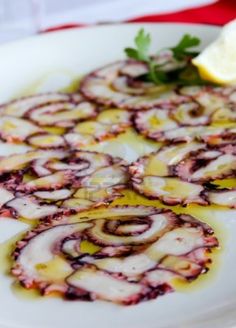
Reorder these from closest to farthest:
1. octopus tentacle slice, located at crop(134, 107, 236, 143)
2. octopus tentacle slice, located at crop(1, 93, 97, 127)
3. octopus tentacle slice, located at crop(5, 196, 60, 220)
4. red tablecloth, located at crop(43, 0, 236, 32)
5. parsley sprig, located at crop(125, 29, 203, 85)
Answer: octopus tentacle slice, located at crop(5, 196, 60, 220) → octopus tentacle slice, located at crop(134, 107, 236, 143) → octopus tentacle slice, located at crop(1, 93, 97, 127) → parsley sprig, located at crop(125, 29, 203, 85) → red tablecloth, located at crop(43, 0, 236, 32)

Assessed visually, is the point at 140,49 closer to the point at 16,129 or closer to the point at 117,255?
the point at 16,129

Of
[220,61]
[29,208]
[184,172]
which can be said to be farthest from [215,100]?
[29,208]

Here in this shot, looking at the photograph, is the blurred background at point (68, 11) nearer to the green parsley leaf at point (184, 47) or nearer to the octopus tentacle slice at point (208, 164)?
the green parsley leaf at point (184, 47)

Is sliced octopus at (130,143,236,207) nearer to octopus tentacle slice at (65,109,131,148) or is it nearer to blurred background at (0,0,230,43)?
octopus tentacle slice at (65,109,131,148)

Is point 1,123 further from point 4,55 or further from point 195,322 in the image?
point 195,322

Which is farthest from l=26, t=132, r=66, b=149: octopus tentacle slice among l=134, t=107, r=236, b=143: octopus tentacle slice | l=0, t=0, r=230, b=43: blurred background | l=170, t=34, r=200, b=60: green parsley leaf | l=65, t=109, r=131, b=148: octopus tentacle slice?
l=0, t=0, r=230, b=43: blurred background

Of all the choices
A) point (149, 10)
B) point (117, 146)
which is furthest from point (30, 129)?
point (149, 10)

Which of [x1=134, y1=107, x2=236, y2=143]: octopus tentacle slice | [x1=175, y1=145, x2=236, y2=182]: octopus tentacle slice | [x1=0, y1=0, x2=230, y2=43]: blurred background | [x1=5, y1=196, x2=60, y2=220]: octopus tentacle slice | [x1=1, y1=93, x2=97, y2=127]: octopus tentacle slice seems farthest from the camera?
[x1=0, y1=0, x2=230, y2=43]: blurred background

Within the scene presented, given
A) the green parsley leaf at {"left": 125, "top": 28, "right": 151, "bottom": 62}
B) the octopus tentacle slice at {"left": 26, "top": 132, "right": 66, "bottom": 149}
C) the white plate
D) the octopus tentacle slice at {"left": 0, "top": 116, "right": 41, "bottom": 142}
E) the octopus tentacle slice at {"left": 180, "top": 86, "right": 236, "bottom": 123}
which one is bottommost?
the white plate
